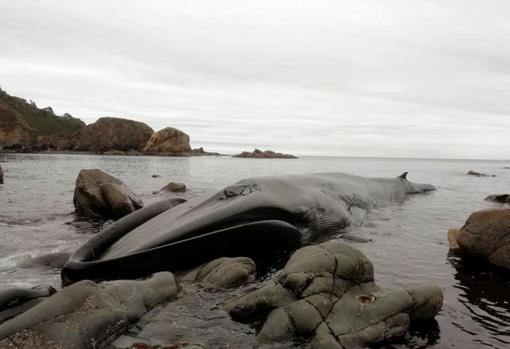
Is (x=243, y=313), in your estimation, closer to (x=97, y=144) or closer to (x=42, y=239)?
(x=42, y=239)

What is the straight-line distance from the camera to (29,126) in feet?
341

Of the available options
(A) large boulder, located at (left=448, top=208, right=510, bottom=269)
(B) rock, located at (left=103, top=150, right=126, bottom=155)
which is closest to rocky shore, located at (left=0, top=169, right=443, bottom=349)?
(A) large boulder, located at (left=448, top=208, right=510, bottom=269)

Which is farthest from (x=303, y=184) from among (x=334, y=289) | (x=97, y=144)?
(x=97, y=144)

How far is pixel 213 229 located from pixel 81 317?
9.76 feet

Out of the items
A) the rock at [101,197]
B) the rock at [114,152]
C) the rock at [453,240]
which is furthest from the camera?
the rock at [114,152]

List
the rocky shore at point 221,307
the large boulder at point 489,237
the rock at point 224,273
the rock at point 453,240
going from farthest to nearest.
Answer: the rock at point 453,240 → the large boulder at point 489,237 → the rock at point 224,273 → the rocky shore at point 221,307

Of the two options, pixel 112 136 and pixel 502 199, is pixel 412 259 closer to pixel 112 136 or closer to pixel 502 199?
pixel 502 199

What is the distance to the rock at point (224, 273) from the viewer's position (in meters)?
6.38

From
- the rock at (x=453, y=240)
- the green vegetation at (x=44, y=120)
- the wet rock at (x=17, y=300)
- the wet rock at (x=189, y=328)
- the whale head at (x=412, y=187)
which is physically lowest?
the wet rock at (x=189, y=328)

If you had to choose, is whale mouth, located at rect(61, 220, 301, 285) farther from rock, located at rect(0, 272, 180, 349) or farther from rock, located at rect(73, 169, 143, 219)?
rock, located at rect(73, 169, 143, 219)

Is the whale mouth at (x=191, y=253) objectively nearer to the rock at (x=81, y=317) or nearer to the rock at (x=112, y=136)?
the rock at (x=81, y=317)

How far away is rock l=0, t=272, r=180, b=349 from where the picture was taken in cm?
422

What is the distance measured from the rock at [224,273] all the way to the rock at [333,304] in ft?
2.49

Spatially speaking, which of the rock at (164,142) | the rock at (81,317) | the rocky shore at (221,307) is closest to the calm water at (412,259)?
the rocky shore at (221,307)
